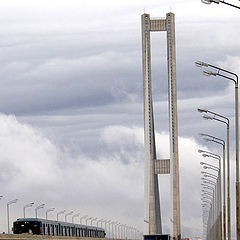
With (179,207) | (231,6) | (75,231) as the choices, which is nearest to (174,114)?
(179,207)

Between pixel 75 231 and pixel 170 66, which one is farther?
pixel 170 66

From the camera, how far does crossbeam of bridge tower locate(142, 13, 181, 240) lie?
176 metres

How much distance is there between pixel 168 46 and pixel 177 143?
19.6m

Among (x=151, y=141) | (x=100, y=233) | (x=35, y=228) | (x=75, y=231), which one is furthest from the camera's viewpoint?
(x=151, y=141)

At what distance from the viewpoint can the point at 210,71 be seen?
5203 cm

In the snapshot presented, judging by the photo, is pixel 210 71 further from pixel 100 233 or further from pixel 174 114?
pixel 174 114

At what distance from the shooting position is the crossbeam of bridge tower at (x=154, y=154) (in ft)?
576

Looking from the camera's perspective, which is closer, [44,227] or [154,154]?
[44,227]

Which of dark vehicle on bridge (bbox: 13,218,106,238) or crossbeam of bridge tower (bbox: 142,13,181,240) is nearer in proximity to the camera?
dark vehicle on bridge (bbox: 13,218,106,238)

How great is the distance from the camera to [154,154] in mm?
179125

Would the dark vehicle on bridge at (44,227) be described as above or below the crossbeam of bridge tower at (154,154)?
below

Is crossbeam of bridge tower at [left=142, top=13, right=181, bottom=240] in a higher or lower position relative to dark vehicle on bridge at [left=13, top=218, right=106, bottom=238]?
higher

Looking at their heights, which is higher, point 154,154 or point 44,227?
point 154,154

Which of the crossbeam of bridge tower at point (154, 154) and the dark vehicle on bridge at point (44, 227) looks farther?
the crossbeam of bridge tower at point (154, 154)
